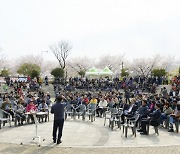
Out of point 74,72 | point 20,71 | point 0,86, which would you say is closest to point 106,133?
point 0,86

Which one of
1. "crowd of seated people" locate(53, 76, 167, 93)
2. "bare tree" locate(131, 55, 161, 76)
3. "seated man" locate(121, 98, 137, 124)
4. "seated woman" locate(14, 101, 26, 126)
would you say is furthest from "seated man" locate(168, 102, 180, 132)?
"bare tree" locate(131, 55, 161, 76)

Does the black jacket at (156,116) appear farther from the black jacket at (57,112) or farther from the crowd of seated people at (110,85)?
the crowd of seated people at (110,85)

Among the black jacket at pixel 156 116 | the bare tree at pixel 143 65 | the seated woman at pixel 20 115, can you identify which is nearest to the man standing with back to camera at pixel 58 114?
the black jacket at pixel 156 116

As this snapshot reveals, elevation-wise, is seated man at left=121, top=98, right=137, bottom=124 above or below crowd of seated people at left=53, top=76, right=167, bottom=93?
below

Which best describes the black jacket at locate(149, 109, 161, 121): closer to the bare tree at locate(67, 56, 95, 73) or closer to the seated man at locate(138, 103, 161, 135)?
the seated man at locate(138, 103, 161, 135)

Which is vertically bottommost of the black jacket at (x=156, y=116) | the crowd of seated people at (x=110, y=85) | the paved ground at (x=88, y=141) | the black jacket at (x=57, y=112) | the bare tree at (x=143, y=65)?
the paved ground at (x=88, y=141)

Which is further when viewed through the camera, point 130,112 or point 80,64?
point 80,64

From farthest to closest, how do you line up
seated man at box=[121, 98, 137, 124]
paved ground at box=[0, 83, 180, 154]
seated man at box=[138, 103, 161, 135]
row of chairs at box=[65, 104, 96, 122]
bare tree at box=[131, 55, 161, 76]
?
bare tree at box=[131, 55, 161, 76] → row of chairs at box=[65, 104, 96, 122] → seated man at box=[121, 98, 137, 124] → seated man at box=[138, 103, 161, 135] → paved ground at box=[0, 83, 180, 154]

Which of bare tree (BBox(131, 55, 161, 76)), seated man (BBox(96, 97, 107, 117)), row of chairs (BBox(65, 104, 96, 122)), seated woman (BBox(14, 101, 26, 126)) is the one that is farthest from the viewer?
bare tree (BBox(131, 55, 161, 76))

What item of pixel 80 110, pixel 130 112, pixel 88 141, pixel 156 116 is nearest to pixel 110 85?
pixel 80 110

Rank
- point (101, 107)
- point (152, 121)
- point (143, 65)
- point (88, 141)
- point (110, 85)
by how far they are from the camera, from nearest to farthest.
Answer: point (88, 141), point (152, 121), point (101, 107), point (110, 85), point (143, 65)

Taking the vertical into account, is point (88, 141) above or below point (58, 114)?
below

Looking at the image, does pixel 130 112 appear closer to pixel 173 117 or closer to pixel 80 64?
pixel 173 117

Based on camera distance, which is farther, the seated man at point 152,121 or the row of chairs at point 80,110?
the row of chairs at point 80,110
